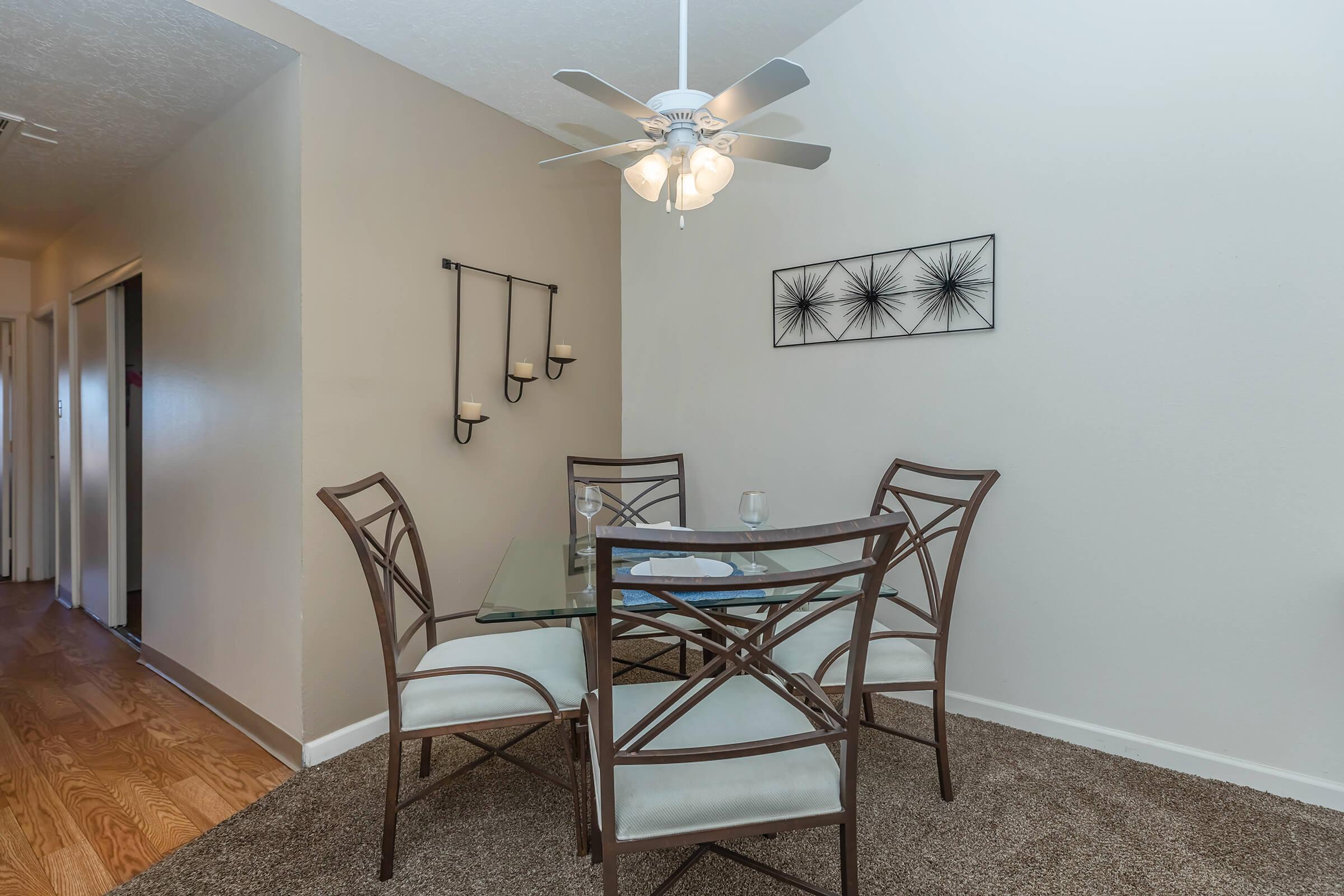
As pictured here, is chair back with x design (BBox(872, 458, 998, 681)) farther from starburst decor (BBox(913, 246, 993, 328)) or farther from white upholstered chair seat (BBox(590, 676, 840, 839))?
white upholstered chair seat (BBox(590, 676, 840, 839))

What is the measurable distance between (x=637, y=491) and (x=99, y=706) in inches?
92.3

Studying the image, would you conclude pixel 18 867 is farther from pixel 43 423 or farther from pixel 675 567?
pixel 43 423

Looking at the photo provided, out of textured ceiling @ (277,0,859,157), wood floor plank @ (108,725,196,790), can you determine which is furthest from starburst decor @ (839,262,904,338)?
wood floor plank @ (108,725,196,790)

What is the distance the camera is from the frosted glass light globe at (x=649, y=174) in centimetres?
165

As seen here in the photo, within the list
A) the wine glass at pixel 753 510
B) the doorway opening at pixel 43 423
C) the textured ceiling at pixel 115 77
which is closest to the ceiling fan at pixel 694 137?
the wine glass at pixel 753 510

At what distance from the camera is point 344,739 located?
81.7 inches

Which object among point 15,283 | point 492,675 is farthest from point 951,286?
point 15,283

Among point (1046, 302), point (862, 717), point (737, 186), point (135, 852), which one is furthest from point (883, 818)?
point (737, 186)

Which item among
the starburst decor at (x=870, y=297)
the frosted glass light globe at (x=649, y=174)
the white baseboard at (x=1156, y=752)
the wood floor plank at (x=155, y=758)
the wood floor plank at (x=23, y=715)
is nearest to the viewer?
the frosted glass light globe at (x=649, y=174)

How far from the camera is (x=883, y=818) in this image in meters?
1.69

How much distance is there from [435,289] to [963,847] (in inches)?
95.2

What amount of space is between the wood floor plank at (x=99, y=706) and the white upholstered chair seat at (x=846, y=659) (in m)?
2.46

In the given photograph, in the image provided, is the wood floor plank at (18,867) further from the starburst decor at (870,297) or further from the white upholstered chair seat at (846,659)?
the starburst decor at (870,297)

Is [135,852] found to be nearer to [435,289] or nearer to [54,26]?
[435,289]
